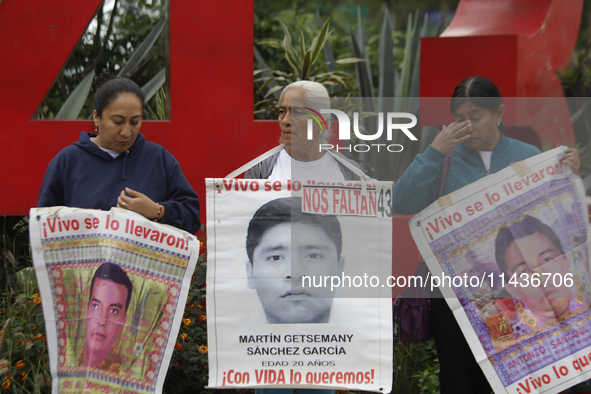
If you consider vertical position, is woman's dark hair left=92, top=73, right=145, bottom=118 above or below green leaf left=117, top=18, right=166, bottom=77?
below

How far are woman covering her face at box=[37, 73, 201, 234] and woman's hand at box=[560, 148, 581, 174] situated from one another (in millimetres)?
1641

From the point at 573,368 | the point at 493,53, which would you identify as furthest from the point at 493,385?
the point at 493,53

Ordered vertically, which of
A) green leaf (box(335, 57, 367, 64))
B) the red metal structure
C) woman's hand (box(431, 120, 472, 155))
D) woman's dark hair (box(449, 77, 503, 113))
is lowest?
woman's hand (box(431, 120, 472, 155))

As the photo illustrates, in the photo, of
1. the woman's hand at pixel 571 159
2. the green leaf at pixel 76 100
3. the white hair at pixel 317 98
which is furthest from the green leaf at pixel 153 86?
the woman's hand at pixel 571 159

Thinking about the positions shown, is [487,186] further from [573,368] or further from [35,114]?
[35,114]

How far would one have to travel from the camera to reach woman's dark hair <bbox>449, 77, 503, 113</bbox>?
8.62 feet

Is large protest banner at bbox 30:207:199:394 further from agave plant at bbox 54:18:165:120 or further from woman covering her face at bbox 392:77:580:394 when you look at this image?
agave plant at bbox 54:18:165:120

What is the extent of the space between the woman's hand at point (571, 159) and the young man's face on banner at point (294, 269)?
1054 millimetres

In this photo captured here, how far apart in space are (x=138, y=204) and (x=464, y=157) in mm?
1421

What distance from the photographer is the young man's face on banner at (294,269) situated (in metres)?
2.70

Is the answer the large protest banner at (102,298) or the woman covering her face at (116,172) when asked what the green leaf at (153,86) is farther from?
the large protest banner at (102,298)

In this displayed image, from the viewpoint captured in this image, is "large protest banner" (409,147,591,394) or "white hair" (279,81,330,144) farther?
"white hair" (279,81,330,144)

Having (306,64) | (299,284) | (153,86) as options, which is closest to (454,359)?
(299,284)

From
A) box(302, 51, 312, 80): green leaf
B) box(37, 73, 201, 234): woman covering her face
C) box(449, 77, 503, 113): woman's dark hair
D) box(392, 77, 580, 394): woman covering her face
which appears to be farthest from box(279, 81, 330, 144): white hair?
box(302, 51, 312, 80): green leaf
